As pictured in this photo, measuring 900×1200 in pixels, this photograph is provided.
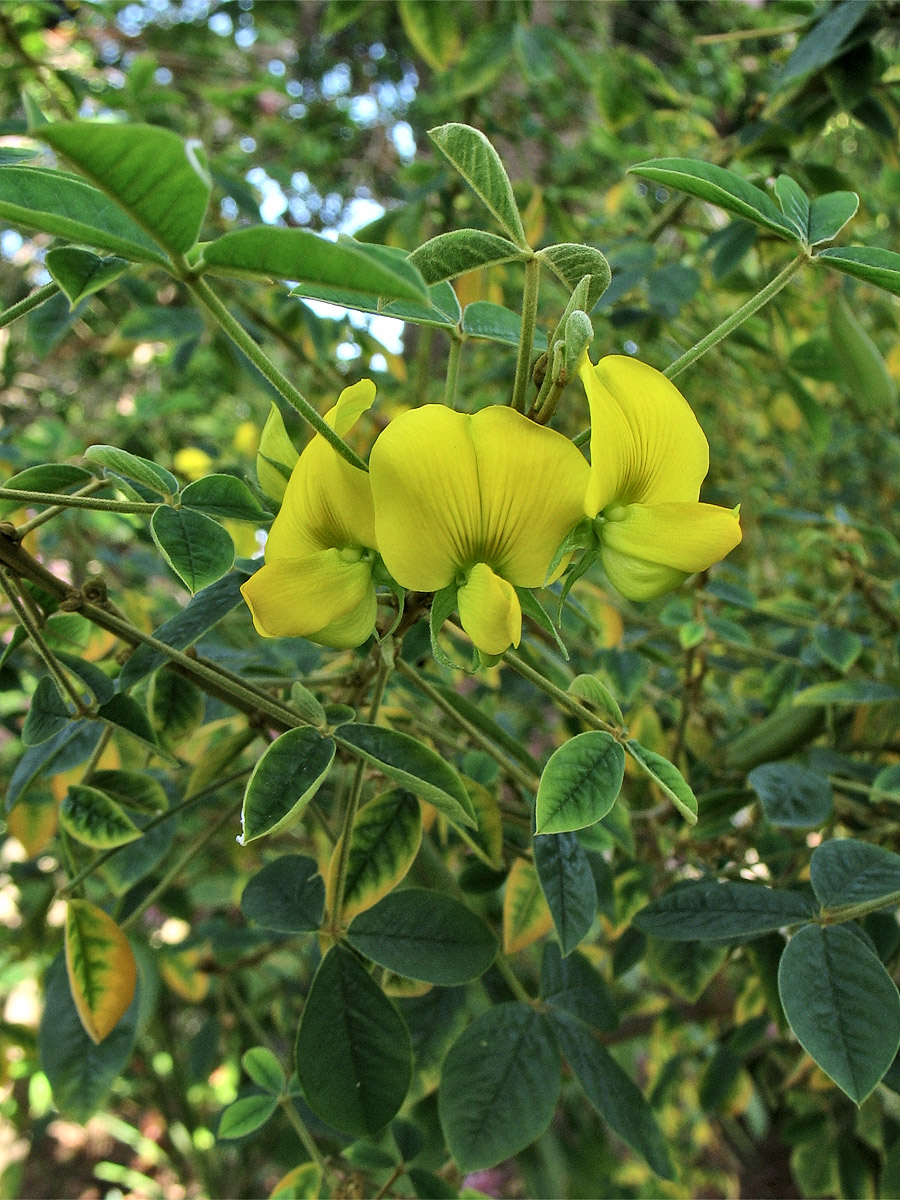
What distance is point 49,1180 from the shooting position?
5.22 ft

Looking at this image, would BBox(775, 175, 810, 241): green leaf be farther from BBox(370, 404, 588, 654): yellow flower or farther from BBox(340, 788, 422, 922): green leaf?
BBox(340, 788, 422, 922): green leaf

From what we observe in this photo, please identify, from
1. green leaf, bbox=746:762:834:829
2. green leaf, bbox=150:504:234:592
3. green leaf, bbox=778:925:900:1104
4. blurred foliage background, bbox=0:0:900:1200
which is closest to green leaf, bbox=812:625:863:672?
blurred foliage background, bbox=0:0:900:1200

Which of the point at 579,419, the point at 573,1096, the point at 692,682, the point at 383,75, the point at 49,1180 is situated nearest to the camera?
the point at 692,682

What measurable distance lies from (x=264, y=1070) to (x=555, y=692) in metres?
0.33

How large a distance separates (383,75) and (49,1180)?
2.49 meters

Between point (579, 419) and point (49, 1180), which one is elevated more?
point (579, 419)

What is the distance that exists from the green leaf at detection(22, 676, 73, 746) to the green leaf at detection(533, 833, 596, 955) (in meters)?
0.23

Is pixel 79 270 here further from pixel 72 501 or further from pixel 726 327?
pixel 726 327

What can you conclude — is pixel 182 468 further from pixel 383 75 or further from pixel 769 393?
pixel 383 75

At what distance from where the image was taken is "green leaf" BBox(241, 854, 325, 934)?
415mm

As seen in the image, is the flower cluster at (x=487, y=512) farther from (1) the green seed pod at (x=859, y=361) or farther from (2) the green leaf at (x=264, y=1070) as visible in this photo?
(1) the green seed pod at (x=859, y=361)

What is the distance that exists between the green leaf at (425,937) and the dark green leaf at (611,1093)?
9 cm

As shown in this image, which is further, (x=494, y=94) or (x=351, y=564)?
(x=494, y=94)

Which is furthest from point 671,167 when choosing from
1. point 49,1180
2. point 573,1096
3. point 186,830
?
point 49,1180
